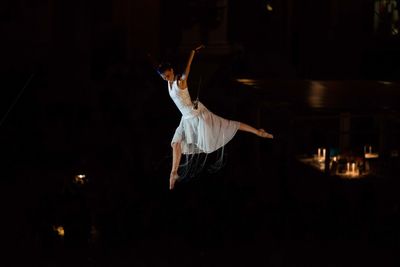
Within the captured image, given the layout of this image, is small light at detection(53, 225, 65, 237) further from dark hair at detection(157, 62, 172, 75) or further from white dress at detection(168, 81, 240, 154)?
dark hair at detection(157, 62, 172, 75)

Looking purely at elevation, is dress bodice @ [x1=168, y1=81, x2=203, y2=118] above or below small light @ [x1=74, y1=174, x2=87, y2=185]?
above

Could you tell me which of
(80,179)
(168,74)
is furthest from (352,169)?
(168,74)

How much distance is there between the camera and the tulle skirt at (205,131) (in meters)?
7.49

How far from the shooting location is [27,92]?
17.5 m

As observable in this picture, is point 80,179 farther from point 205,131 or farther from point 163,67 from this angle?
point 163,67

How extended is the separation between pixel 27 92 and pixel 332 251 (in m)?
8.10

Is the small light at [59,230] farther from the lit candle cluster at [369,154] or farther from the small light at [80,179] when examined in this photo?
the lit candle cluster at [369,154]

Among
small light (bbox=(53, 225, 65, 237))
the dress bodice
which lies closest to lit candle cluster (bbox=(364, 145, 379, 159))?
small light (bbox=(53, 225, 65, 237))

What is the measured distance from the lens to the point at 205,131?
7508 millimetres

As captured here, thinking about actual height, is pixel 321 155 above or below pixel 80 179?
below

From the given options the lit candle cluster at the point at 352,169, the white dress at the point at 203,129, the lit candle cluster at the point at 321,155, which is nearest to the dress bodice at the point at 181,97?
the white dress at the point at 203,129

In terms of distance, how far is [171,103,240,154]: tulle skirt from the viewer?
7.49m

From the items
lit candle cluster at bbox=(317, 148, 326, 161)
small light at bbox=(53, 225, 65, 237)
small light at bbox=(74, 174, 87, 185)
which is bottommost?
small light at bbox=(53, 225, 65, 237)

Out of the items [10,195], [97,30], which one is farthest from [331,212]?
[97,30]
